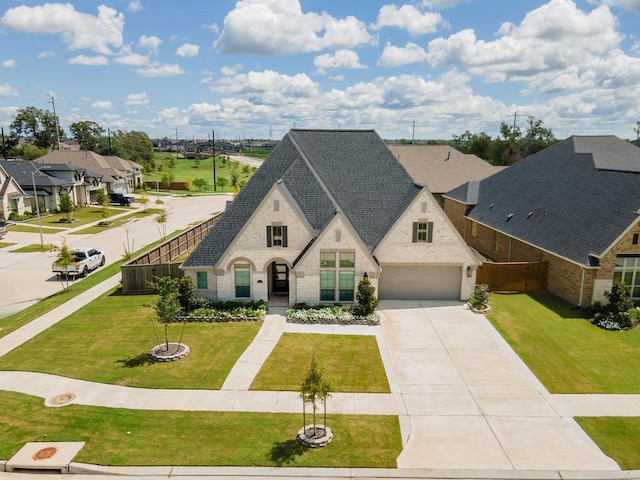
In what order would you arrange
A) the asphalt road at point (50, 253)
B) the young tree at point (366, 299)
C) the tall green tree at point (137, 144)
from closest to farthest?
the young tree at point (366, 299)
the asphalt road at point (50, 253)
the tall green tree at point (137, 144)

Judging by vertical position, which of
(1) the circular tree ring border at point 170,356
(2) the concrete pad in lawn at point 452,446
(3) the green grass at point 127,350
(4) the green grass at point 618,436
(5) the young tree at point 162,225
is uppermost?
(5) the young tree at point 162,225

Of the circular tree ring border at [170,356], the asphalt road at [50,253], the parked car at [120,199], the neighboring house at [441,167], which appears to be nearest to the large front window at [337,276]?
the circular tree ring border at [170,356]

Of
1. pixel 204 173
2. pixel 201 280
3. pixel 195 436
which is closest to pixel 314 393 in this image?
pixel 195 436

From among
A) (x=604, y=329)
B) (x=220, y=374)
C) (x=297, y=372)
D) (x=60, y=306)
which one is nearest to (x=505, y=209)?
(x=604, y=329)

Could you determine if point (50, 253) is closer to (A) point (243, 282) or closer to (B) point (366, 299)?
(A) point (243, 282)

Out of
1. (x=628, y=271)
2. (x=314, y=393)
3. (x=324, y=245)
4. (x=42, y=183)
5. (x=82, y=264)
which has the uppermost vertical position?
(x=42, y=183)

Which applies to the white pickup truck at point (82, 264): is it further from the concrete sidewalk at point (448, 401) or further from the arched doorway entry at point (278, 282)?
the arched doorway entry at point (278, 282)

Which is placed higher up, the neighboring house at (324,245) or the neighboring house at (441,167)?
the neighboring house at (441,167)

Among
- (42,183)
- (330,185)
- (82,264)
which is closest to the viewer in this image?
(330,185)
